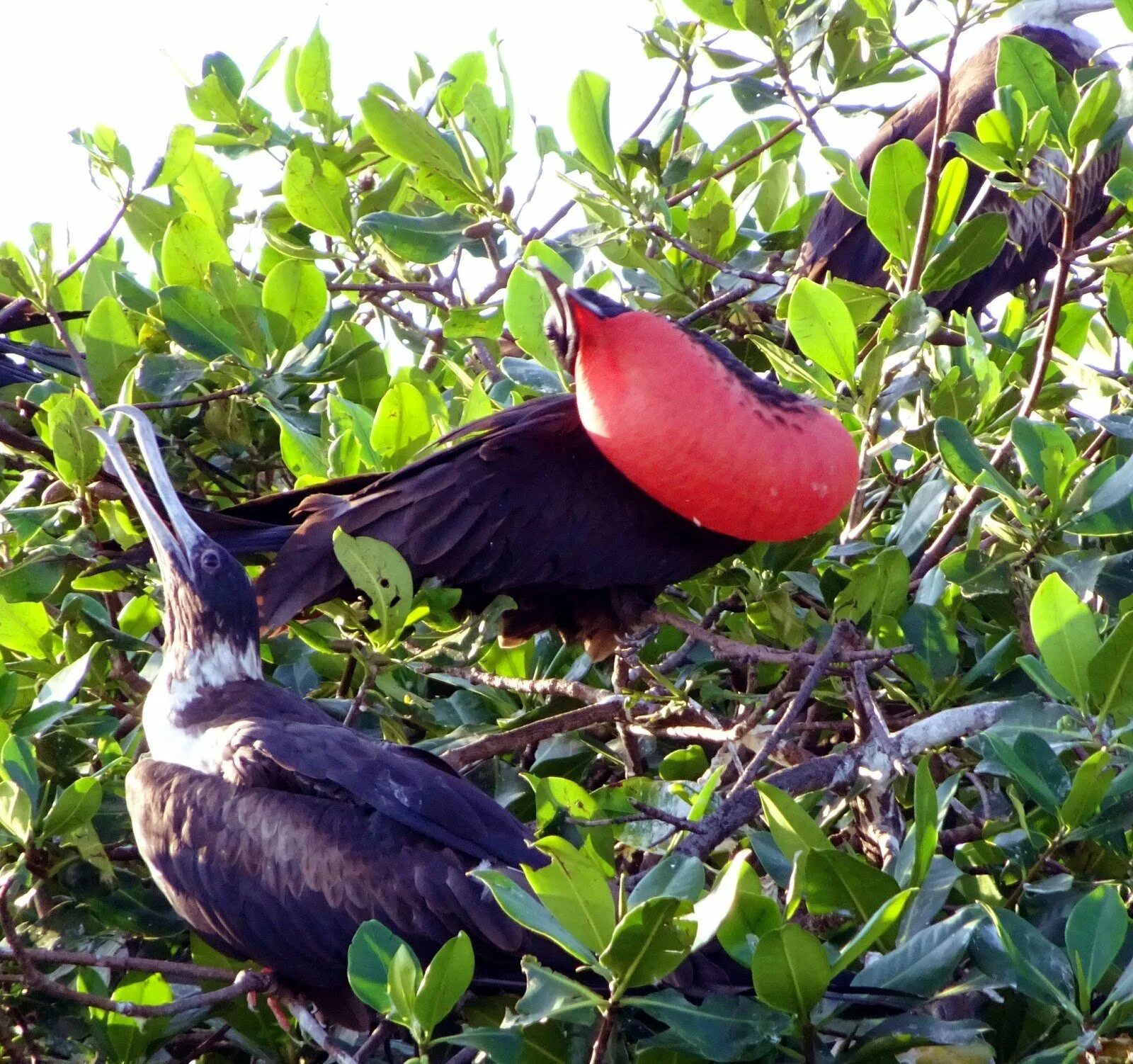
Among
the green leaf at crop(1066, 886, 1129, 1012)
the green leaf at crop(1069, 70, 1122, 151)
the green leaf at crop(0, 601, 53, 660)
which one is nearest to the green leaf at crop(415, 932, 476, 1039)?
the green leaf at crop(1066, 886, 1129, 1012)

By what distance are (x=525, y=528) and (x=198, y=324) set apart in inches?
30.8

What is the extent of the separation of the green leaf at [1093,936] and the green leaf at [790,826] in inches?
12.0

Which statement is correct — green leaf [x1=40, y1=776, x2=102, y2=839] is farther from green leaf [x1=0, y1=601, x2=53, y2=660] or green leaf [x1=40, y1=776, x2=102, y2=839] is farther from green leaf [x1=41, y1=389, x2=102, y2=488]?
green leaf [x1=41, y1=389, x2=102, y2=488]

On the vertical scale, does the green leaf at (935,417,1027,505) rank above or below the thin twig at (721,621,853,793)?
above

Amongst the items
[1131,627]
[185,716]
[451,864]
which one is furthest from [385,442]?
[1131,627]

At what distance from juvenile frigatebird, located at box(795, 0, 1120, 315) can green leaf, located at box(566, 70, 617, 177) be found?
2.98 feet

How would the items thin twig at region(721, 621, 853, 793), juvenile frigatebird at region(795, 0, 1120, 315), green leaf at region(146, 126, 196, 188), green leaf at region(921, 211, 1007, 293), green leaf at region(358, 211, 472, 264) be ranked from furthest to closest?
juvenile frigatebird at region(795, 0, 1120, 315)
green leaf at region(146, 126, 196, 188)
green leaf at region(358, 211, 472, 264)
green leaf at region(921, 211, 1007, 293)
thin twig at region(721, 621, 853, 793)

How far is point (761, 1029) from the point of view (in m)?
1.72

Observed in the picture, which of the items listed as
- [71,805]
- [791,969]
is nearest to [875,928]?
[791,969]

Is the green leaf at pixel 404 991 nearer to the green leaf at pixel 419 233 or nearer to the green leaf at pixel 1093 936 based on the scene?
the green leaf at pixel 1093 936

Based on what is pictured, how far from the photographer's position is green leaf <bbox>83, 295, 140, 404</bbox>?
2.76 meters

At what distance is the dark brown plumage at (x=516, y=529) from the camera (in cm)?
283

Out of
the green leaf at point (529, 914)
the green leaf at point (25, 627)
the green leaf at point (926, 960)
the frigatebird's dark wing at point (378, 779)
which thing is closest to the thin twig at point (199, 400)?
the green leaf at point (25, 627)

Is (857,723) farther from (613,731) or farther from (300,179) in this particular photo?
(300,179)
